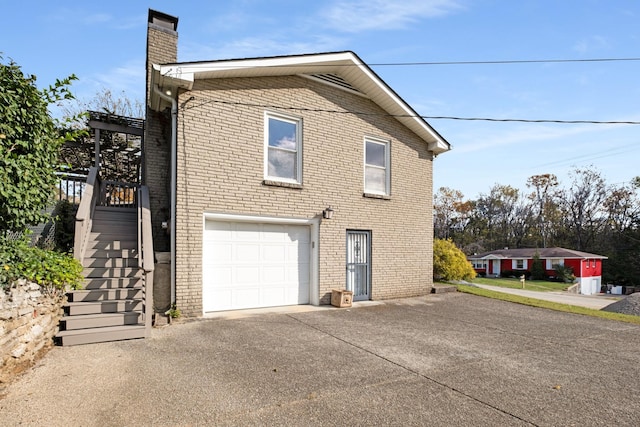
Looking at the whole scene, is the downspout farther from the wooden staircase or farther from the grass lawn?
the grass lawn

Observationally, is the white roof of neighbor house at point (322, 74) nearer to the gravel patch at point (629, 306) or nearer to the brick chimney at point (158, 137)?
the brick chimney at point (158, 137)

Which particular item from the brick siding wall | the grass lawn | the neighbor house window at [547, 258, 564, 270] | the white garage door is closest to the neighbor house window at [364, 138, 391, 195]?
the brick siding wall

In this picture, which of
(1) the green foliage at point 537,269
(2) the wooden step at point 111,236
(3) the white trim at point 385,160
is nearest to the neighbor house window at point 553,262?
(1) the green foliage at point 537,269

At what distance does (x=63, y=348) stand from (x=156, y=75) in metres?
5.46

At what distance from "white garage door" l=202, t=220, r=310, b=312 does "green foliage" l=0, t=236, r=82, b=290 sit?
2487mm

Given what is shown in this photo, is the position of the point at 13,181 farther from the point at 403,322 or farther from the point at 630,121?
the point at 630,121

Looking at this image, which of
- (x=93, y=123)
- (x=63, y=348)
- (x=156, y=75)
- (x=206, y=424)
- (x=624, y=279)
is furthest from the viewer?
(x=624, y=279)

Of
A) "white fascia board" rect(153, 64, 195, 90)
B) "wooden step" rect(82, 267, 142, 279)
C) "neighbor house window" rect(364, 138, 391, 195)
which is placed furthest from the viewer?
"neighbor house window" rect(364, 138, 391, 195)

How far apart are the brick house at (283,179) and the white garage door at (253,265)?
3 cm

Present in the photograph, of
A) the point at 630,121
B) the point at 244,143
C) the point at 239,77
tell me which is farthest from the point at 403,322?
the point at 630,121

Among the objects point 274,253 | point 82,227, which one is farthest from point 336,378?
point 82,227

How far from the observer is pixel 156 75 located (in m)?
7.52

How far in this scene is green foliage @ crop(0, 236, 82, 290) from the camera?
14.2ft

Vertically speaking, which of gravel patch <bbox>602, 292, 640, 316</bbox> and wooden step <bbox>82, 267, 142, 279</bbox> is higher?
wooden step <bbox>82, 267, 142, 279</bbox>
